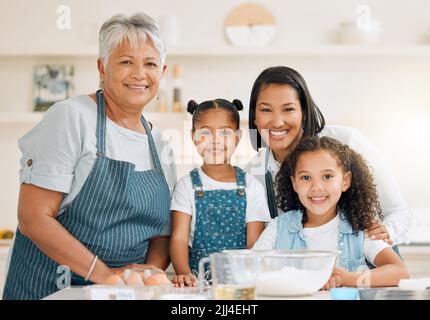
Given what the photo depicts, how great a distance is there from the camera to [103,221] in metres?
1.29

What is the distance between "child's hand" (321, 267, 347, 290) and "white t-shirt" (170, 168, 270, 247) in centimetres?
33

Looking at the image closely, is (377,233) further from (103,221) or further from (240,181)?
(103,221)

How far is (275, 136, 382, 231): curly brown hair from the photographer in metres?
1.34

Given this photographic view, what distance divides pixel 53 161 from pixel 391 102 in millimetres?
1986

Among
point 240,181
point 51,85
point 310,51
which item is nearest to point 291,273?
point 240,181

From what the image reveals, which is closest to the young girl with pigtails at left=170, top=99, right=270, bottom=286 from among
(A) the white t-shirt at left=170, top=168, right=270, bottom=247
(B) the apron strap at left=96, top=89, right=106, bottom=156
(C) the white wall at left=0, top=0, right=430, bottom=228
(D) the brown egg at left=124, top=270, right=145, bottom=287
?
(A) the white t-shirt at left=170, top=168, right=270, bottom=247

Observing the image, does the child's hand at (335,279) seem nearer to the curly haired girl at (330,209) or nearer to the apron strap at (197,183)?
the curly haired girl at (330,209)

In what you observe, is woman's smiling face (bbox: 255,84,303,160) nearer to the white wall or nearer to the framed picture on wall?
the white wall

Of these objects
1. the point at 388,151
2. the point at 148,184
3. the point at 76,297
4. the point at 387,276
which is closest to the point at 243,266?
the point at 76,297

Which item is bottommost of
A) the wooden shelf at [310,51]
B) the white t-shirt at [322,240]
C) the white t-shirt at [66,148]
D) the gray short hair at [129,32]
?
the white t-shirt at [322,240]

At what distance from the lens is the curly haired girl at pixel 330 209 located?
1298 millimetres

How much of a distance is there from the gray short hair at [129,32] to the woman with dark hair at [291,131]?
28 centimetres

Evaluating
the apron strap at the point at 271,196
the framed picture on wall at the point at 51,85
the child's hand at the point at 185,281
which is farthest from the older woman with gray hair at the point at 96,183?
the framed picture on wall at the point at 51,85

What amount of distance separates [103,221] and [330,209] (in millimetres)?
448
